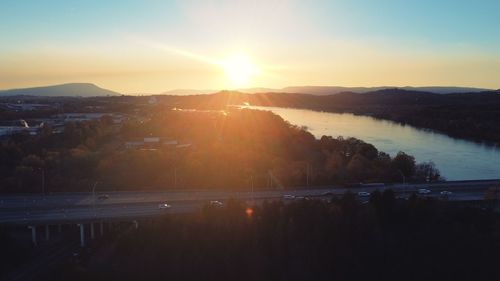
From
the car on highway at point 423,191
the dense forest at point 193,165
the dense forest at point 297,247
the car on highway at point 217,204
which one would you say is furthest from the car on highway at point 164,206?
the car on highway at point 423,191

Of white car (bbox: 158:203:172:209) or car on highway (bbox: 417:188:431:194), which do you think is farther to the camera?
car on highway (bbox: 417:188:431:194)

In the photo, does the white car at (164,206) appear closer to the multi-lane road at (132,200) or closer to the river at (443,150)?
the multi-lane road at (132,200)

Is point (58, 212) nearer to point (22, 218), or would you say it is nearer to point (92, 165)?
point (22, 218)

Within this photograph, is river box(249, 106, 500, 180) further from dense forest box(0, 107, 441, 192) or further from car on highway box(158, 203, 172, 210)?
car on highway box(158, 203, 172, 210)

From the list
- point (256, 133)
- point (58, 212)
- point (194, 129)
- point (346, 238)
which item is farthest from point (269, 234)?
point (194, 129)

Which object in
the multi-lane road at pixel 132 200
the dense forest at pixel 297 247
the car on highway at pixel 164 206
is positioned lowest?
the dense forest at pixel 297 247

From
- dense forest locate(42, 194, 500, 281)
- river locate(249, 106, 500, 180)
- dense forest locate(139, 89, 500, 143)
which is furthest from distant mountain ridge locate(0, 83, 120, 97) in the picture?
dense forest locate(42, 194, 500, 281)
